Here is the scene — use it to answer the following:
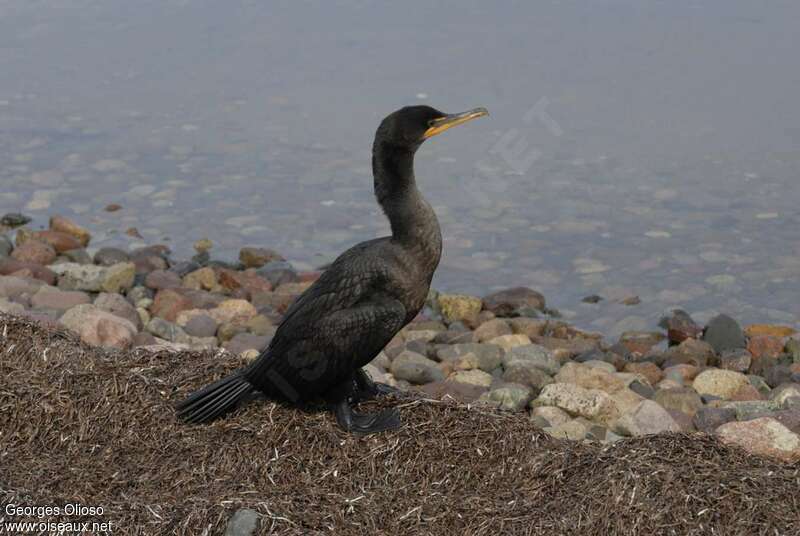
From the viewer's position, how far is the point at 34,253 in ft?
33.1

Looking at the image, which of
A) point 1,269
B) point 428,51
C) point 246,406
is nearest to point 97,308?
point 1,269

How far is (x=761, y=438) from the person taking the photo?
6273 millimetres

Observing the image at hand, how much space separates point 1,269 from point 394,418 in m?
5.27

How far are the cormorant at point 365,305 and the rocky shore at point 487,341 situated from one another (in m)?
1.52

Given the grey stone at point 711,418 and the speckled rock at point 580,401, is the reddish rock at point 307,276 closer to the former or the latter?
the speckled rock at point 580,401

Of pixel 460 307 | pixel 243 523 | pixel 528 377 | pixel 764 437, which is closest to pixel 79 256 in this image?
pixel 460 307

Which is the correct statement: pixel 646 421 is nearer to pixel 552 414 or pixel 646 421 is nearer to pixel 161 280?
pixel 552 414

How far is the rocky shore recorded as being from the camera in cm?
707

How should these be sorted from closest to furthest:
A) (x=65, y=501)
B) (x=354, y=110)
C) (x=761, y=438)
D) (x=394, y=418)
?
(x=65, y=501) → (x=394, y=418) → (x=761, y=438) → (x=354, y=110)

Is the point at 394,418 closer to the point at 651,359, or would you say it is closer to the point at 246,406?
the point at 246,406

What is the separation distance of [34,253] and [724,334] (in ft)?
18.3

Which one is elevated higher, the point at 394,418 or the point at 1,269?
the point at 394,418

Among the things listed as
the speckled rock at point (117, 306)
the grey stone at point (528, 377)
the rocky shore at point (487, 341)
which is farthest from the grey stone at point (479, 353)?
the speckled rock at point (117, 306)

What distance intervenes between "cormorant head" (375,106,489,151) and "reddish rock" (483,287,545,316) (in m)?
3.95
